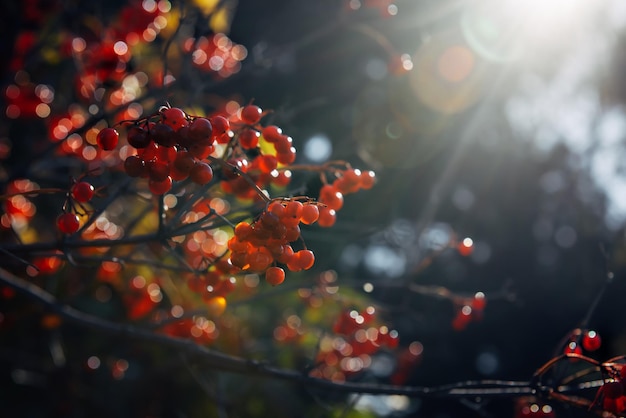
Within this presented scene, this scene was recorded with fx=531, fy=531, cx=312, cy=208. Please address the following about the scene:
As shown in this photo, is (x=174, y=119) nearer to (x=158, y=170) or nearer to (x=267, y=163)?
(x=158, y=170)

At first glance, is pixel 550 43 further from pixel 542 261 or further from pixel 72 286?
pixel 72 286

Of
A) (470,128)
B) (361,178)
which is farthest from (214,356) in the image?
(470,128)

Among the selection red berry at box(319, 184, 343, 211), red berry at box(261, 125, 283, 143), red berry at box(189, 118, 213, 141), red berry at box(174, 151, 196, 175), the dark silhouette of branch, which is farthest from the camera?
red berry at box(319, 184, 343, 211)

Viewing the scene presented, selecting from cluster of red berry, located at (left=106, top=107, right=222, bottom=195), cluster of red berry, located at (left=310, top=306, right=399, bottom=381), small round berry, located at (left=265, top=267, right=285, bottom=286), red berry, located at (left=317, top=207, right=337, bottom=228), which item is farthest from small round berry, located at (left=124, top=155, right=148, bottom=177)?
cluster of red berry, located at (left=310, top=306, right=399, bottom=381)

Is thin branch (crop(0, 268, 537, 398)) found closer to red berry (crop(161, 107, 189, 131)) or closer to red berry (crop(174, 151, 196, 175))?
red berry (crop(174, 151, 196, 175))

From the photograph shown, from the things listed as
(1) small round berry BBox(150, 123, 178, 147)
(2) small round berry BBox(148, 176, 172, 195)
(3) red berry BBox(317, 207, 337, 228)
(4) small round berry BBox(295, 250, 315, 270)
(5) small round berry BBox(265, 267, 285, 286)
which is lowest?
(5) small round berry BBox(265, 267, 285, 286)

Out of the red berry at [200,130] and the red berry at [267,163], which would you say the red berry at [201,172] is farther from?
the red berry at [267,163]
